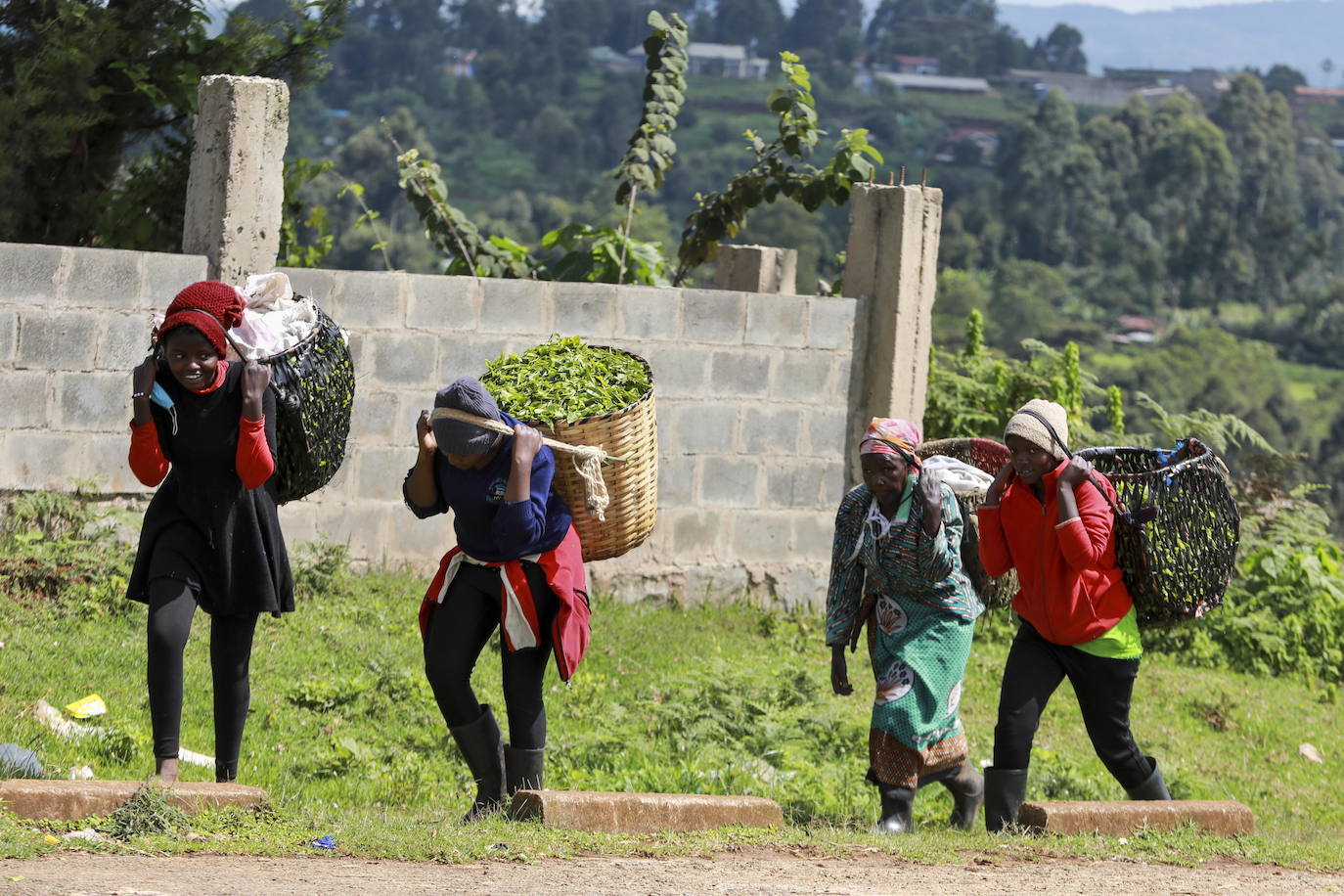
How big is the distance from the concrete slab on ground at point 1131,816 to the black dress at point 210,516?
8.98 feet

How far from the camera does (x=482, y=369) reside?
8.86 meters

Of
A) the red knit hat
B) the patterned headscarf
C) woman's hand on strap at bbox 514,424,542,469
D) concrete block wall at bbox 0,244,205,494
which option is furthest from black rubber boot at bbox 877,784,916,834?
concrete block wall at bbox 0,244,205,494

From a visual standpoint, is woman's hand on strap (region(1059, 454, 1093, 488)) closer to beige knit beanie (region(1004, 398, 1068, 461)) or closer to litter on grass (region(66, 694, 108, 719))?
beige knit beanie (region(1004, 398, 1068, 461))

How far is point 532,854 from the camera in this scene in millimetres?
5094

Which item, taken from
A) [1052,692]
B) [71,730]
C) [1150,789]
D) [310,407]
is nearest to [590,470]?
[310,407]

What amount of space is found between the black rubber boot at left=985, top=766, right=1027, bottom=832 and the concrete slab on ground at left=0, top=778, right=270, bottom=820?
8.42 ft

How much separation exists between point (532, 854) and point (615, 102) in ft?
356

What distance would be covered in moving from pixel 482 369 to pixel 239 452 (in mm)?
3685

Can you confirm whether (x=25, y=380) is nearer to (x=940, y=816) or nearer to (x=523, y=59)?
(x=940, y=816)

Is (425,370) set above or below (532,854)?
above

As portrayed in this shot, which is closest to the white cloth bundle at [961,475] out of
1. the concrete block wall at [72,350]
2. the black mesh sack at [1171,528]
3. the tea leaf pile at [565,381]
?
the black mesh sack at [1171,528]

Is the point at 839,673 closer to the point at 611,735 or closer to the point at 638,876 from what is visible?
the point at 638,876

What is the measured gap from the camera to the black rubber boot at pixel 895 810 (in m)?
5.99

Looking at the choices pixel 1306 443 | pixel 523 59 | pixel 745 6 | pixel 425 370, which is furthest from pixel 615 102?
pixel 425 370
